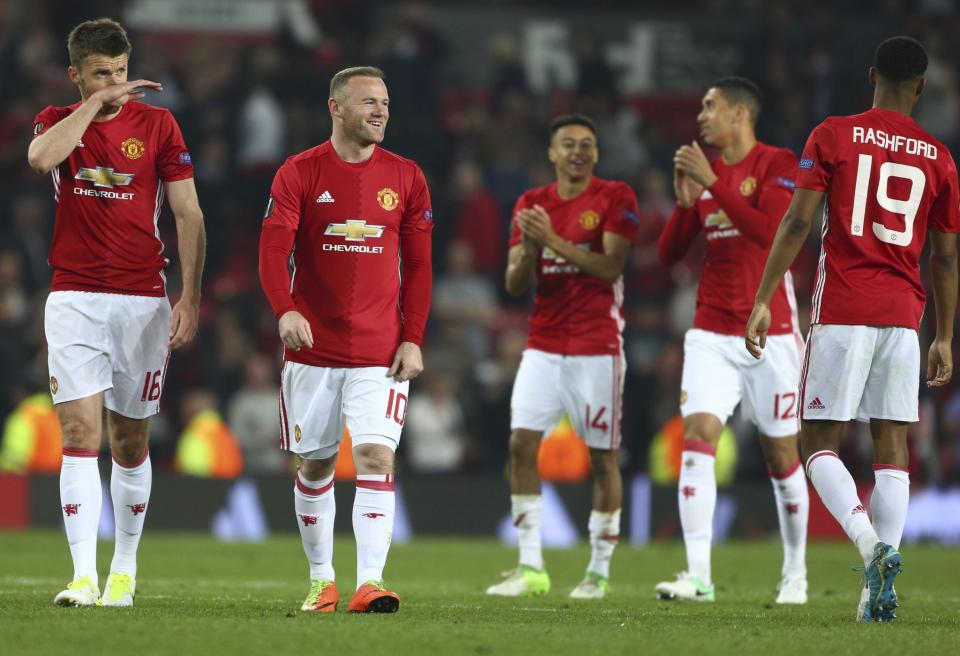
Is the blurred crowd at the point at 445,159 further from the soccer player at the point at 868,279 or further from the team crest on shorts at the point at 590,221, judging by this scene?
the soccer player at the point at 868,279

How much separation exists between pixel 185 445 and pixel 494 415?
11.0 ft

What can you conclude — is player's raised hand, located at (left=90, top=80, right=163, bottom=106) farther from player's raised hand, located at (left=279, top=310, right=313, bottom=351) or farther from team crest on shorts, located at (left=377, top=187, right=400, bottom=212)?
player's raised hand, located at (left=279, top=310, right=313, bottom=351)

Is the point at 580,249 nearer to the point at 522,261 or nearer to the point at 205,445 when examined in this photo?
the point at 522,261

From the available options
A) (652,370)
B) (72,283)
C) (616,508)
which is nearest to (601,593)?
(616,508)

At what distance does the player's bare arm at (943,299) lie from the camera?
7219 millimetres

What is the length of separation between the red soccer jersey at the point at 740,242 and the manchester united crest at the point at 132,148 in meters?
3.33


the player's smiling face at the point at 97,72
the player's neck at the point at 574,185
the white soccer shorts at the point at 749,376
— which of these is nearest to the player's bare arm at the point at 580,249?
the player's neck at the point at 574,185

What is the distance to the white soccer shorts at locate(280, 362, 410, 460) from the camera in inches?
276

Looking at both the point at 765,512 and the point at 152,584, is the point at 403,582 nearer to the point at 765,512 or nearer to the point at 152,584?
the point at 152,584

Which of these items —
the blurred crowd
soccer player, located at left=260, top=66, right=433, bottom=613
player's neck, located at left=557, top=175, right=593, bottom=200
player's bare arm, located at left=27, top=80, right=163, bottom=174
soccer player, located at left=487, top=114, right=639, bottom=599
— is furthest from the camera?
the blurred crowd

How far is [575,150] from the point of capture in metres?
9.40

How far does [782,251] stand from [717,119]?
6.91 ft

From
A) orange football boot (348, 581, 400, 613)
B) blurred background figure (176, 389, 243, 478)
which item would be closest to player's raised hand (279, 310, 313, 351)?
orange football boot (348, 581, 400, 613)

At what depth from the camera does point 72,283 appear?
718 centimetres
